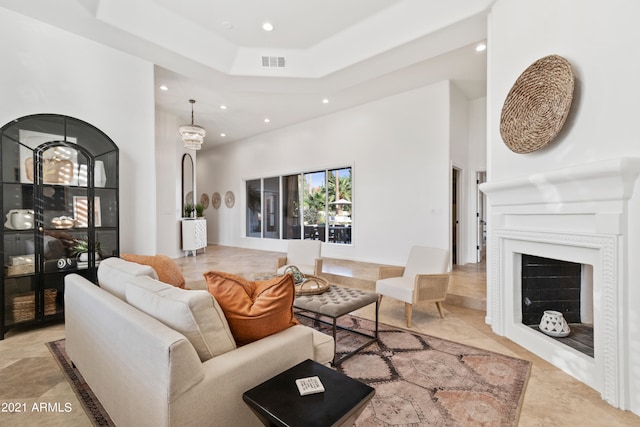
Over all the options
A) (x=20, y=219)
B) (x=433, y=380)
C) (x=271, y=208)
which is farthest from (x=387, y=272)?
(x=271, y=208)

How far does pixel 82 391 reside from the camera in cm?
208

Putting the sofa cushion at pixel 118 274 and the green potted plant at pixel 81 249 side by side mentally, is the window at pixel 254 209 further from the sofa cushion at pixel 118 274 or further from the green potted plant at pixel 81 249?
the sofa cushion at pixel 118 274

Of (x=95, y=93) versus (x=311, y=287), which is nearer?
(x=311, y=287)

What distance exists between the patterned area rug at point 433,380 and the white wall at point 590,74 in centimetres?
77

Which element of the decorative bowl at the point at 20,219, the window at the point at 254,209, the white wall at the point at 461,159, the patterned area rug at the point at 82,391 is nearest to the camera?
the patterned area rug at the point at 82,391

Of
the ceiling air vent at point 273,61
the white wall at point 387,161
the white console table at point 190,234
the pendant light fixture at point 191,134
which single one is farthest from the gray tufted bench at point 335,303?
the white console table at point 190,234

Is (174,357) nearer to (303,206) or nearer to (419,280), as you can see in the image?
(419,280)

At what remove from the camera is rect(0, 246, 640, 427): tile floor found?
183cm

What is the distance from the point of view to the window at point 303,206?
6797mm

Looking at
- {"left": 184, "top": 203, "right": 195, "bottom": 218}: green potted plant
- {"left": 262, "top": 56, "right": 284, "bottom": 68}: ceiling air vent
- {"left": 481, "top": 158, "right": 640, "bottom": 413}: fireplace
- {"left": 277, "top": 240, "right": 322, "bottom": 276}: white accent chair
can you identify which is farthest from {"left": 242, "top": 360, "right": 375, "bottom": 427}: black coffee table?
{"left": 184, "top": 203, "right": 195, "bottom": 218}: green potted plant

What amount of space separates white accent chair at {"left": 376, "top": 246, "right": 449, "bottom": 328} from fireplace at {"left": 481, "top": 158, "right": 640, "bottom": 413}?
52 cm

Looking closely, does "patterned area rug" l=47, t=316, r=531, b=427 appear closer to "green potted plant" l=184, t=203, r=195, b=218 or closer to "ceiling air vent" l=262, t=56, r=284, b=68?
"ceiling air vent" l=262, t=56, r=284, b=68

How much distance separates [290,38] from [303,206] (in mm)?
4118

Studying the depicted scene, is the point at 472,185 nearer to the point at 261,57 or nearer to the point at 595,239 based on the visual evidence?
the point at 595,239
